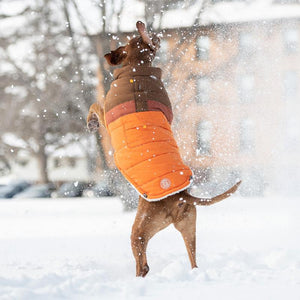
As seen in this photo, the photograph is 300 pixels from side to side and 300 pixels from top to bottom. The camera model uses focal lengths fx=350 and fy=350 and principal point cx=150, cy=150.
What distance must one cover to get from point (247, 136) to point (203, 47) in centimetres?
253

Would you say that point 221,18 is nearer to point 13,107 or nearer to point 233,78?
point 233,78

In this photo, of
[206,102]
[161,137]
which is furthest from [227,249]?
[206,102]

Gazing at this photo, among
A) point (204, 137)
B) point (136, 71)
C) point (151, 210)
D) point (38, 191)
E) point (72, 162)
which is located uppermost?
A: point (136, 71)

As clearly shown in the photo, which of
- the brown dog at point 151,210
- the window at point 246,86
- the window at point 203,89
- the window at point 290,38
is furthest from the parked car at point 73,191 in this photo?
the brown dog at point 151,210

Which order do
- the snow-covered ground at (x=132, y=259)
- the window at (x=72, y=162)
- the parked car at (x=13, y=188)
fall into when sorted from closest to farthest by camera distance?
the snow-covered ground at (x=132, y=259), the window at (x=72, y=162), the parked car at (x=13, y=188)

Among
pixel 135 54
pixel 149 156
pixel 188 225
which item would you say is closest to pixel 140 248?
pixel 188 225

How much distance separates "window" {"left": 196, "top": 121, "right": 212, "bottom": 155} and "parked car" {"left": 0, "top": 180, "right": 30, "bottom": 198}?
532 cm

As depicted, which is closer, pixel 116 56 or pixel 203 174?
pixel 116 56

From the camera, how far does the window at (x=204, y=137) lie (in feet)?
20.0

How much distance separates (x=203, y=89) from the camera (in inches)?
241

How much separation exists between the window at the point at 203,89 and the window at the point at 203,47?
0.44 metres

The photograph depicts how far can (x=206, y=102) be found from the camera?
6.52 m

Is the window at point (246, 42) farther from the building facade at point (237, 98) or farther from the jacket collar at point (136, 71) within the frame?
the jacket collar at point (136, 71)

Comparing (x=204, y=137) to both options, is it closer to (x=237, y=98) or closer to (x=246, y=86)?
(x=237, y=98)
